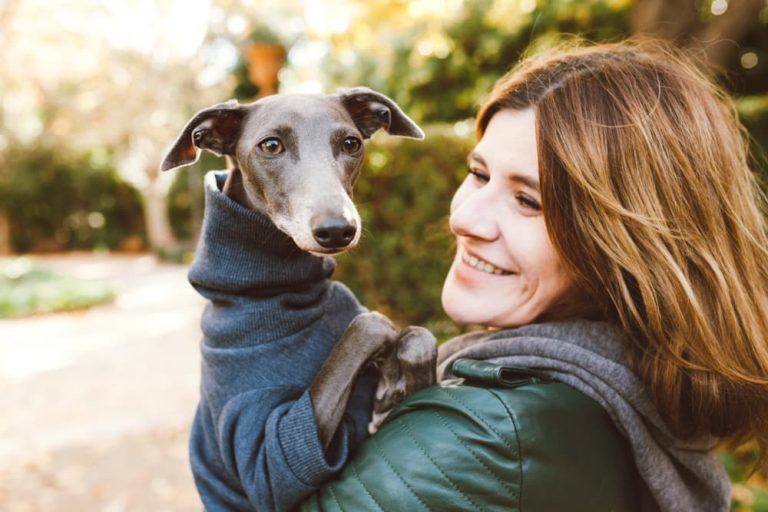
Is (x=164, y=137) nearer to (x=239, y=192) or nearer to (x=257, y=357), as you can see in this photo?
(x=239, y=192)

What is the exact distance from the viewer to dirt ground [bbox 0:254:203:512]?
4.93 metres

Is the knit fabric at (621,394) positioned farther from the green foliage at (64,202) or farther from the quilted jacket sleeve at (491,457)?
the green foliage at (64,202)

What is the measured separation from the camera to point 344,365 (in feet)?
5.62

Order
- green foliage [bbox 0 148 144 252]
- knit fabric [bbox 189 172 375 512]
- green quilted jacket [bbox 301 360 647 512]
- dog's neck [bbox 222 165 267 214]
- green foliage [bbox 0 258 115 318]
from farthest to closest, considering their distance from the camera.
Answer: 1. green foliage [bbox 0 148 144 252]
2. green foliage [bbox 0 258 115 318]
3. dog's neck [bbox 222 165 267 214]
4. knit fabric [bbox 189 172 375 512]
5. green quilted jacket [bbox 301 360 647 512]

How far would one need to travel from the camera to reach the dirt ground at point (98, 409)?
194 inches

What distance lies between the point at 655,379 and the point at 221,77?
68.6 ft

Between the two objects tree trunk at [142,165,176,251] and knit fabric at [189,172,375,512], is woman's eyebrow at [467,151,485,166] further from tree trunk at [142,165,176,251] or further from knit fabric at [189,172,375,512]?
tree trunk at [142,165,176,251]

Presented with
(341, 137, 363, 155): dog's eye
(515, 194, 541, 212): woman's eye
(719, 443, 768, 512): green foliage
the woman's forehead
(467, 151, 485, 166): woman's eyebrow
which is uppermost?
the woman's forehead

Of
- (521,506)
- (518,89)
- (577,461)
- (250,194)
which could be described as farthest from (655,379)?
(250,194)

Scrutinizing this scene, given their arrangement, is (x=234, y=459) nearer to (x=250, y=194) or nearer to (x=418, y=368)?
(x=418, y=368)

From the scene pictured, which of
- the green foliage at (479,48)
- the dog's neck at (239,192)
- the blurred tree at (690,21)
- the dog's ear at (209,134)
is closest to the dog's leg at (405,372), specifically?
the dog's neck at (239,192)

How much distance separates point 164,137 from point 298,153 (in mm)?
19343

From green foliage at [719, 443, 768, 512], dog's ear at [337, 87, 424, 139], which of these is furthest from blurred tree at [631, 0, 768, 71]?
dog's ear at [337, 87, 424, 139]

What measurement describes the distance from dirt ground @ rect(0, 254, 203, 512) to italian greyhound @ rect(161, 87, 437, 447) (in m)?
3.45
